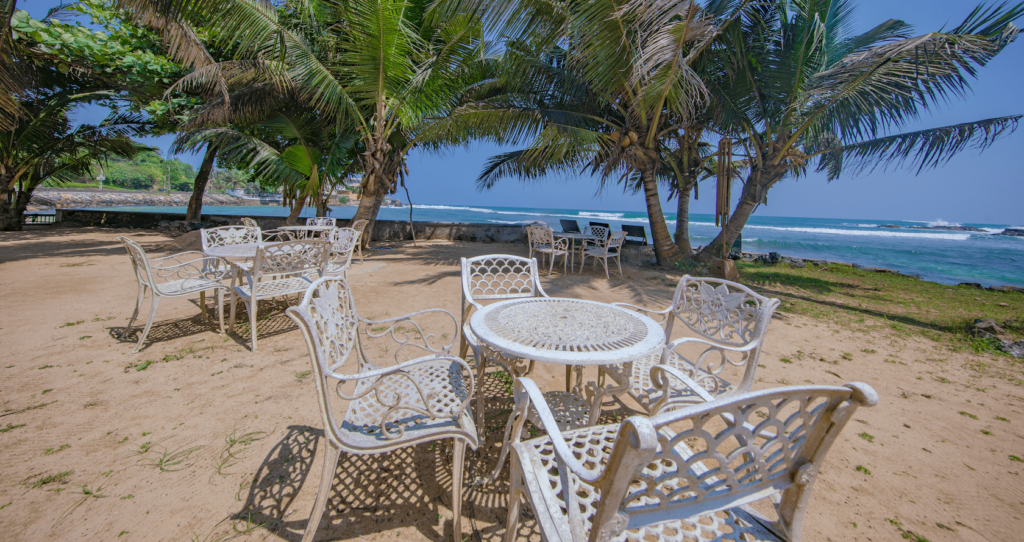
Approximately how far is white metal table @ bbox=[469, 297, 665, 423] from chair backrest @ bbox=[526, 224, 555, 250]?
4.71 metres

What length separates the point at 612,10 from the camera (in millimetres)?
4758

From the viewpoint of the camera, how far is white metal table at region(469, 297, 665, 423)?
146 centimetres

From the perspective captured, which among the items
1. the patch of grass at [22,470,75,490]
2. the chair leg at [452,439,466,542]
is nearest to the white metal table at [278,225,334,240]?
the patch of grass at [22,470,75,490]

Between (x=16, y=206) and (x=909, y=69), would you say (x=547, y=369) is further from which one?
(x=16, y=206)

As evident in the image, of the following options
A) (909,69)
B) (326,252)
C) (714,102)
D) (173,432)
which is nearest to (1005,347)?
(909,69)

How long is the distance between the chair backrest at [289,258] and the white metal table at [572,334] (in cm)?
210

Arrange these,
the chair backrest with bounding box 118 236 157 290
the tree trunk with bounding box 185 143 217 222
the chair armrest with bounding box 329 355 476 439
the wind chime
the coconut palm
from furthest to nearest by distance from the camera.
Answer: the tree trunk with bounding box 185 143 217 222 < the wind chime < the coconut palm < the chair backrest with bounding box 118 236 157 290 < the chair armrest with bounding box 329 355 476 439

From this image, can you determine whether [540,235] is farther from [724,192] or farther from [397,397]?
[397,397]

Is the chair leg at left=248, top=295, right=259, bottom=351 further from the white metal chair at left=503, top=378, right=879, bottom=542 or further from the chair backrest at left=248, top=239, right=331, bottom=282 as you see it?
the white metal chair at left=503, top=378, right=879, bottom=542

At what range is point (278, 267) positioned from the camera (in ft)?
10.3

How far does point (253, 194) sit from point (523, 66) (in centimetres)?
6676

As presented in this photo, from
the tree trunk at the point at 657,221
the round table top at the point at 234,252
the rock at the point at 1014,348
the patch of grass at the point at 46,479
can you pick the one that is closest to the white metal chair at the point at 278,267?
the round table top at the point at 234,252

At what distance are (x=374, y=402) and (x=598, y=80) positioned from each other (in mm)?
5981

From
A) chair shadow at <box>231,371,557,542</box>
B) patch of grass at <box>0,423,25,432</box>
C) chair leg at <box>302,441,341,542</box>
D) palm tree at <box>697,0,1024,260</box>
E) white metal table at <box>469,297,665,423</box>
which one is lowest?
chair shadow at <box>231,371,557,542</box>
